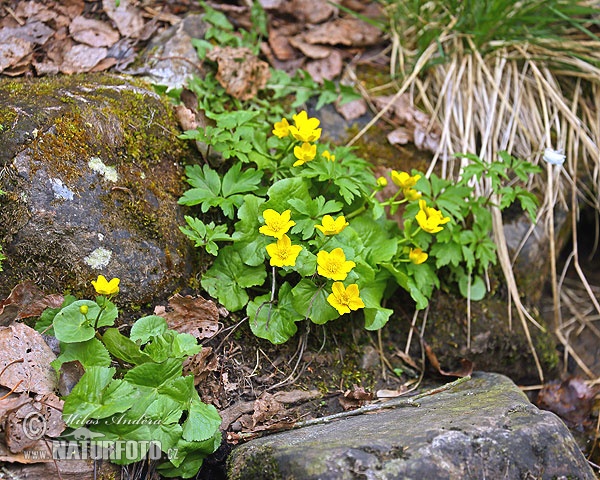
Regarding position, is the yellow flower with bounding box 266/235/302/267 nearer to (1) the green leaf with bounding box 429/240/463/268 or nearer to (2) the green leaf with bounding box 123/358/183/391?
(2) the green leaf with bounding box 123/358/183/391

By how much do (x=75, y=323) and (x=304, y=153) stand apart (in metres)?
1.30

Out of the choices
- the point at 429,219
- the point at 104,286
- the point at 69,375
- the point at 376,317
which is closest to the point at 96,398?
the point at 69,375

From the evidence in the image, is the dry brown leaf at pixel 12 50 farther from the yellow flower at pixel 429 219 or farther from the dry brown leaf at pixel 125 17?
the yellow flower at pixel 429 219

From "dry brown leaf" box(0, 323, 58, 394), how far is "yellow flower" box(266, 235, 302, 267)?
0.97 meters

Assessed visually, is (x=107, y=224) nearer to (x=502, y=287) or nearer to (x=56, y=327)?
(x=56, y=327)

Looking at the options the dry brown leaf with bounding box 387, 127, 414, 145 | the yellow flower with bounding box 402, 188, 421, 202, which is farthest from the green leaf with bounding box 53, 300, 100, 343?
the dry brown leaf with bounding box 387, 127, 414, 145

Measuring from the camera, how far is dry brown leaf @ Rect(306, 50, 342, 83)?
3.70 m

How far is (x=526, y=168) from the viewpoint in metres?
3.05

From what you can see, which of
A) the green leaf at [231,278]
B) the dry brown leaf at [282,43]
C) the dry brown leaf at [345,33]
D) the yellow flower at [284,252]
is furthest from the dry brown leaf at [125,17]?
the yellow flower at [284,252]

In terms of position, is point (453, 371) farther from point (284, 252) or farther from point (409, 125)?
point (409, 125)

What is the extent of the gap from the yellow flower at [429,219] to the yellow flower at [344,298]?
581 mm

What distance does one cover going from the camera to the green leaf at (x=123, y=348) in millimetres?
2191

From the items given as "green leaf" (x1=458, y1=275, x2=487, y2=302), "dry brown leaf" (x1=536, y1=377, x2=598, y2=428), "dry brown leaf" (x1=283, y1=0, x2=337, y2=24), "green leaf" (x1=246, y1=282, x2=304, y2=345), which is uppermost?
"dry brown leaf" (x1=283, y1=0, x2=337, y2=24)

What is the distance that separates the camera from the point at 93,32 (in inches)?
131
